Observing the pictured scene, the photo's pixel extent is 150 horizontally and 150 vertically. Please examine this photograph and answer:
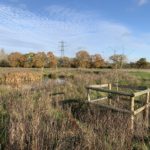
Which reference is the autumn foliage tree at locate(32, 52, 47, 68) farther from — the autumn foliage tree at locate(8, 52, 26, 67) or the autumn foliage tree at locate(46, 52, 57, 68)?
the autumn foliage tree at locate(8, 52, 26, 67)

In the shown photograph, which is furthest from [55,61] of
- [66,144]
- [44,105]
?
[66,144]

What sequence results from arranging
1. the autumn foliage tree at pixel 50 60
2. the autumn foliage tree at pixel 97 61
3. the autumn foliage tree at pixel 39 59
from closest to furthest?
the autumn foliage tree at pixel 39 59 < the autumn foliage tree at pixel 50 60 < the autumn foliage tree at pixel 97 61

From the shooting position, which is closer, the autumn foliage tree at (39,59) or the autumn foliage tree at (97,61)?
the autumn foliage tree at (39,59)

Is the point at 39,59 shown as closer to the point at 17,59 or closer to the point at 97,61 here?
the point at 17,59

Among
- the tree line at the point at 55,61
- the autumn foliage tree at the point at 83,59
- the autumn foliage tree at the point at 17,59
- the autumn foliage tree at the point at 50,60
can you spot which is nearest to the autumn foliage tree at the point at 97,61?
the tree line at the point at 55,61

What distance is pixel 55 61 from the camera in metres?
43.9

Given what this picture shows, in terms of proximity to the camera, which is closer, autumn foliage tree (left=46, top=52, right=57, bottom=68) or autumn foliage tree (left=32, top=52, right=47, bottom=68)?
autumn foliage tree (left=32, top=52, right=47, bottom=68)

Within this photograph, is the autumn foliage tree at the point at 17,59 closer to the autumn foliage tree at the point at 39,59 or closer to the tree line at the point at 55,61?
the tree line at the point at 55,61

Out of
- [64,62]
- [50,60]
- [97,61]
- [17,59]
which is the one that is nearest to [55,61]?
[50,60]

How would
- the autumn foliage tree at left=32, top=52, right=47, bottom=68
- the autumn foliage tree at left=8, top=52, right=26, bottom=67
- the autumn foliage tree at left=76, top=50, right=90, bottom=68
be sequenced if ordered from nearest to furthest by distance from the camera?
the autumn foliage tree at left=32, top=52, right=47, bottom=68 → the autumn foliage tree at left=8, top=52, right=26, bottom=67 → the autumn foliage tree at left=76, top=50, right=90, bottom=68

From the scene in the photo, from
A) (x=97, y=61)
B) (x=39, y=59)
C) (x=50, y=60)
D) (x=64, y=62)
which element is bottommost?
(x=64, y=62)

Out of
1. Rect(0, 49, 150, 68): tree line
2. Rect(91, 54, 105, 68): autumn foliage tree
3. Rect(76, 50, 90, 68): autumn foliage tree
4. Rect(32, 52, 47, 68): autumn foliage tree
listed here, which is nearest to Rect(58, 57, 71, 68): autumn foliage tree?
Rect(0, 49, 150, 68): tree line

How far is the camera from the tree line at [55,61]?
136ft

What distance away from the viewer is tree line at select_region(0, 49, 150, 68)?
41406 millimetres
